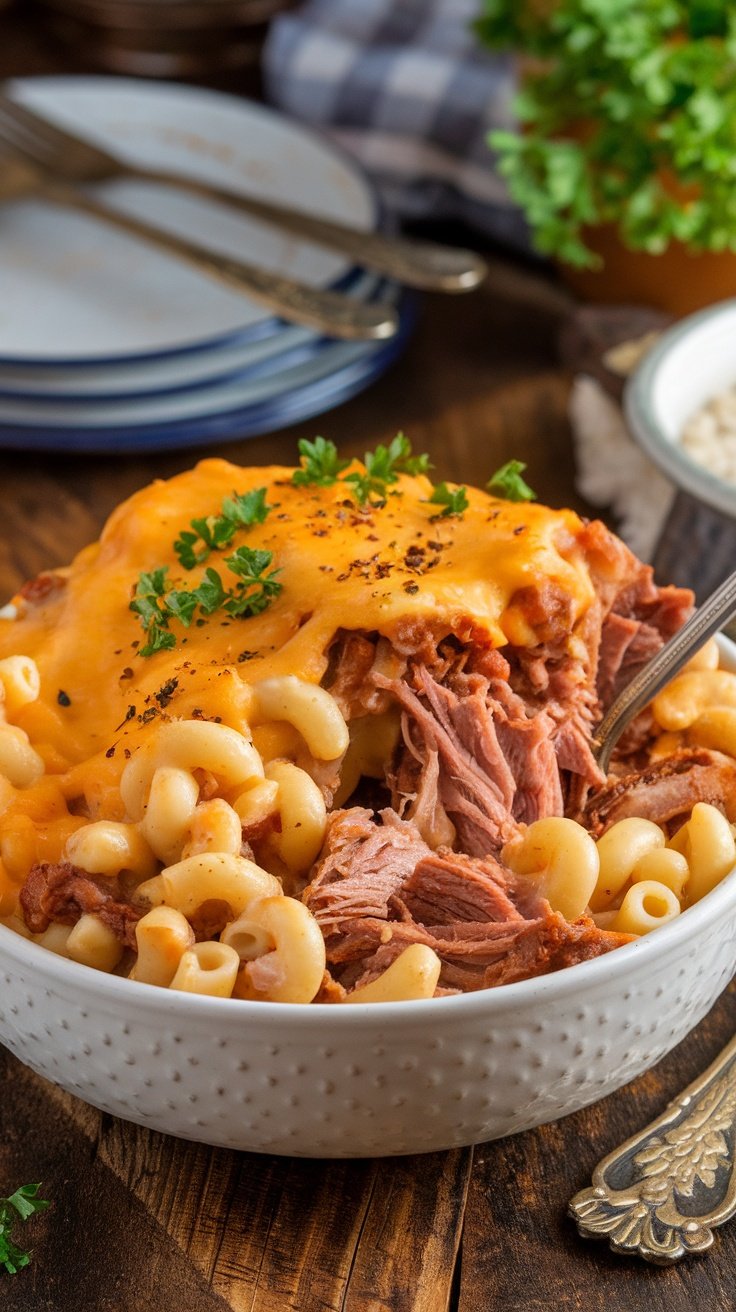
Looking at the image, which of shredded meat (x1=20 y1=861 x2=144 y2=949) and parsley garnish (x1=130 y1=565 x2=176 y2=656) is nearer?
shredded meat (x1=20 y1=861 x2=144 y2=949)

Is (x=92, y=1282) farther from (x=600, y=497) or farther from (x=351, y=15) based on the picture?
(x=351, y=15)

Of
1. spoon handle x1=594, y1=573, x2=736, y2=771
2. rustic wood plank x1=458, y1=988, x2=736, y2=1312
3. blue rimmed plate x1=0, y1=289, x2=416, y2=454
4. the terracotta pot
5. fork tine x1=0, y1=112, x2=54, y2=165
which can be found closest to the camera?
rustic wood plank x1=458, y1=988, x2=736, y2=1312

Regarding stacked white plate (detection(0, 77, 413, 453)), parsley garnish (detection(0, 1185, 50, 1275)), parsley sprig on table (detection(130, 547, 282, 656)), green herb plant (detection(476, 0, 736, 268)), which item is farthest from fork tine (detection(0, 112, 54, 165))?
parsley garnish (detection(0, 1185, 50, 1275))

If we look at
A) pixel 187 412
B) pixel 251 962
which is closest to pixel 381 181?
pixel 187 412

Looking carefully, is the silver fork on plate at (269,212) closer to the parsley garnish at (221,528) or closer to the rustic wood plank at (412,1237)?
the parsley garnish at (221,528)

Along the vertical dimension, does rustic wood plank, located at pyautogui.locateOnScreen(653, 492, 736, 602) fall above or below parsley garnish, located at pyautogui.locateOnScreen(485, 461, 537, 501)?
below

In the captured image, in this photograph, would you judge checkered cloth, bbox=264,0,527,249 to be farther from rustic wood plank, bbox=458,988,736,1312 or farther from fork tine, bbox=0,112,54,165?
rustic wood plank, bbox=458,988,736,1312

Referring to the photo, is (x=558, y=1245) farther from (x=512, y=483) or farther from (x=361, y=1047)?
(x=512, y=483)
